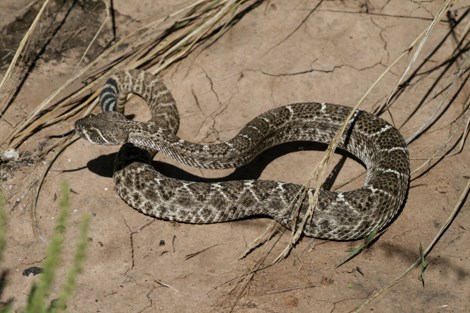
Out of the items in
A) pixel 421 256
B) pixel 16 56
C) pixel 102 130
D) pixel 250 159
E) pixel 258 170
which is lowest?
pixel 421 256

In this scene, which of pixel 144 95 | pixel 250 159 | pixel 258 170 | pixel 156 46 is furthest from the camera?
pixel 156 46

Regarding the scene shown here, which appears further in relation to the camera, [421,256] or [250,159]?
[250,159]

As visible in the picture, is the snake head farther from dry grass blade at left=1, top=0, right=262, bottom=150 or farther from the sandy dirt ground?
dry grass blade at left=1, top=0, right=262, bottom=150

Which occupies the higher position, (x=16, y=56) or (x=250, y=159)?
(x=16, y=56)

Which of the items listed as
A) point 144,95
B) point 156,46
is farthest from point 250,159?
point 156,46

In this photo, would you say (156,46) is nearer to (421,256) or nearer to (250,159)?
(250,159)

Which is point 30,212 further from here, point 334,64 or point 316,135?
point 334,64

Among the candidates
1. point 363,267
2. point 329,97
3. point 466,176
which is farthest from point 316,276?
point 329,97
